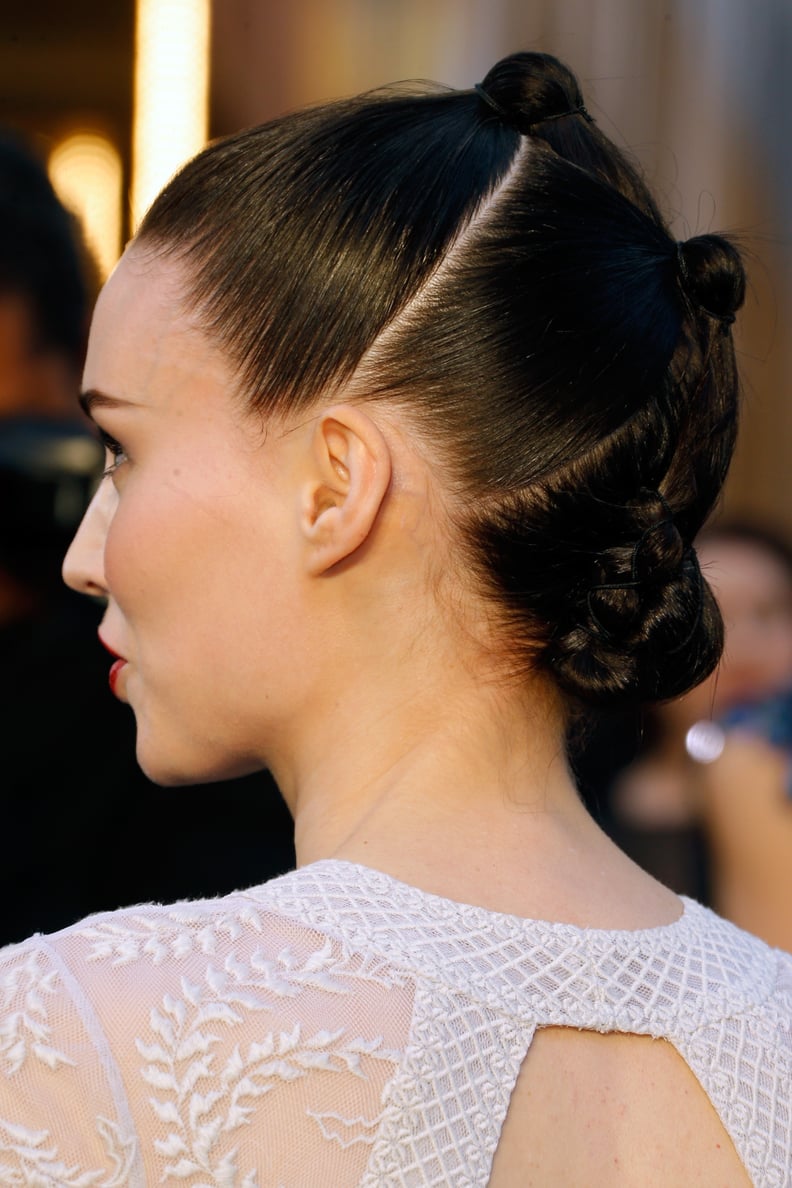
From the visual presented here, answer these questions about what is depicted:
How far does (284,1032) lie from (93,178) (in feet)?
8.02

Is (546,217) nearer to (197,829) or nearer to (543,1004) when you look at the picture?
(543,1004)

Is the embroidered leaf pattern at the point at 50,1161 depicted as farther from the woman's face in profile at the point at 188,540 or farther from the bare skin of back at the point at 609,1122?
the woman's face in profile at the point at 188,540

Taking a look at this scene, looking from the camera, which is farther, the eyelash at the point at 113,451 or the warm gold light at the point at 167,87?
the warm gold light at the point at 167,87

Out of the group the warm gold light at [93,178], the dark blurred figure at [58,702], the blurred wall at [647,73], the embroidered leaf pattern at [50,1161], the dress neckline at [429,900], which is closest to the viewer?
the embroidered leaf pattern at [50,1161]

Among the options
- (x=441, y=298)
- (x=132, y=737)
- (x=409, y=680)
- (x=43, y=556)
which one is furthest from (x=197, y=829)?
(x=441, y=298)

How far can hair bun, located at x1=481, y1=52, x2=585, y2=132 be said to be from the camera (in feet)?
3.64

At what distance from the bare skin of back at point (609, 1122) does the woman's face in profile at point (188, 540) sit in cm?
→ 36

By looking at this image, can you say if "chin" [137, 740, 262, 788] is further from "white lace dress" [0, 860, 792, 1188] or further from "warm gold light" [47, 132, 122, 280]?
"warm gold light" [47, 132, 122, 280]

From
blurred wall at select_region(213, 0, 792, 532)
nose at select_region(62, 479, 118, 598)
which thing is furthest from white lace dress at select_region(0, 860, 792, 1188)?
blurred wall at select_region(213, 0, 792, 532)

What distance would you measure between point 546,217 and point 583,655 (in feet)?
1.18

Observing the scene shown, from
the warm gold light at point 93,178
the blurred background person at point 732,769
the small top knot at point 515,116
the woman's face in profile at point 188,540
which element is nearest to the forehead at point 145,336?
the woman's face in profile at point 188,540

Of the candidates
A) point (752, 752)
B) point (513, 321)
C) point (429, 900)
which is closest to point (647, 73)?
point (752, 752)

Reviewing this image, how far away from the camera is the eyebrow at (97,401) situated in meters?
1.10

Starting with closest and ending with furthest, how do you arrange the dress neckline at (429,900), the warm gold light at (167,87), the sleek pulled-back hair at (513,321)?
the dress neckline at (429,900)
the sleek pulled-back hair at (513,321)
the warm gold light at (167,87)
